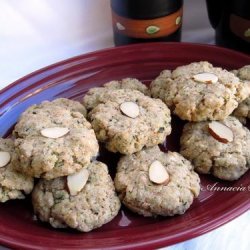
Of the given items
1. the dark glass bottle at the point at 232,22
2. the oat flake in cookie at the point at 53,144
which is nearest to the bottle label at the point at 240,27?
the dark glass bottle at the point at 232,22

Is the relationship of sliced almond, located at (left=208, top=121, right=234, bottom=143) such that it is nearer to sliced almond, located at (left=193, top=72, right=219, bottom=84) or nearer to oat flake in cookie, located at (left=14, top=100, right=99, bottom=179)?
sliced almond, located at (left=193, top=72, right=219, bottom=84)

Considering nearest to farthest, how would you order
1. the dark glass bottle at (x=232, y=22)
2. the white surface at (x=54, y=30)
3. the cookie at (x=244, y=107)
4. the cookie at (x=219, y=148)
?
the cookie at (x=219, y=148) < the cookie at (x=244, y=107) < the dark glass bottle at (x=232, y=22) < the white surface at (x=54, y=30)

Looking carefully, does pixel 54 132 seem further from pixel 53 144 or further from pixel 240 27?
pixel 240 27

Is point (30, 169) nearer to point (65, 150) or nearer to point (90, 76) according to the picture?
point (65, 150)

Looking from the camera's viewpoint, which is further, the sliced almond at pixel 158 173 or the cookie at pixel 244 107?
the cookie at pixel 244 107

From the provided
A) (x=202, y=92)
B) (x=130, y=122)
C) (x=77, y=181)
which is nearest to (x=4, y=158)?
(x=77, y=181)

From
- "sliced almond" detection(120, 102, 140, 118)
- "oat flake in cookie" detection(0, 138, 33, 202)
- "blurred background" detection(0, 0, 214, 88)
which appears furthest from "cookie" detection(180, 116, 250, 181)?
"blurred background" detection(0, 0, 214, 88)

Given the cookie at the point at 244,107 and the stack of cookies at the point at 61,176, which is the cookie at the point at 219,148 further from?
the stack of cookies at the point at 61,176

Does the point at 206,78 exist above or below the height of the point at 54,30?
above
